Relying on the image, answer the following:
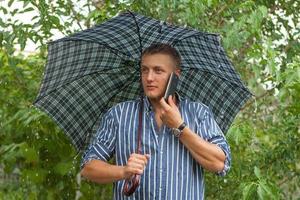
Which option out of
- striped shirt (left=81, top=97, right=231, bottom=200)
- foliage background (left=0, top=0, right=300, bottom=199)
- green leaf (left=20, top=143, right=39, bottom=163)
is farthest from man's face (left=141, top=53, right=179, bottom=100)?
green leaf (left=20, top=143, right=39, bottom=163)

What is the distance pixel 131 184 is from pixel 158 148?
8.0 inches

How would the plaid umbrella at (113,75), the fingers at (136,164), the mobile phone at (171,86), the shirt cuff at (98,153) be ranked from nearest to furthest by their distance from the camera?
the fingers at (136,164), the mobile phone at (171,86), the shirt cuff at (98,153), the plaid umbrella at (113,75)

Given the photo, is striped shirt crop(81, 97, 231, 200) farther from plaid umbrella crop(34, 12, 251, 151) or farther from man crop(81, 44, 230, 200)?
plaid umbrella crop(34, 12, 251, 151)

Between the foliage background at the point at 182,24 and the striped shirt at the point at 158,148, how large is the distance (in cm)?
101

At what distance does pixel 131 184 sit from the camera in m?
2.77

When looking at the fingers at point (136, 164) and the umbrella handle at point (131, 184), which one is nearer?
the fingers at point (136, 164)

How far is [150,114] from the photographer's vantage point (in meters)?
2.99

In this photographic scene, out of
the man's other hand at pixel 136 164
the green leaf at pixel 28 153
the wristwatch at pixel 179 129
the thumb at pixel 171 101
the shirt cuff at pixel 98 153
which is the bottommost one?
the green leaf at pixel 28 153

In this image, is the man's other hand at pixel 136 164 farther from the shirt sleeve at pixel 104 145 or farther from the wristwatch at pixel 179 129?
the shirt sleeve at pixel 104 145

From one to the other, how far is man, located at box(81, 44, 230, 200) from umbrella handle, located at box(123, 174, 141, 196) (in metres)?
0.03

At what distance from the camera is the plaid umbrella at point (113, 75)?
3.13m

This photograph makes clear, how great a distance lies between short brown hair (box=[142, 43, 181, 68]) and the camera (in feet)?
9.74

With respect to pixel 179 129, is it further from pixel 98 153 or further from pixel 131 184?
pixel 98 153

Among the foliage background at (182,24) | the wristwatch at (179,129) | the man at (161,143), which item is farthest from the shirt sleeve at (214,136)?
the foliage background at (182,24)
